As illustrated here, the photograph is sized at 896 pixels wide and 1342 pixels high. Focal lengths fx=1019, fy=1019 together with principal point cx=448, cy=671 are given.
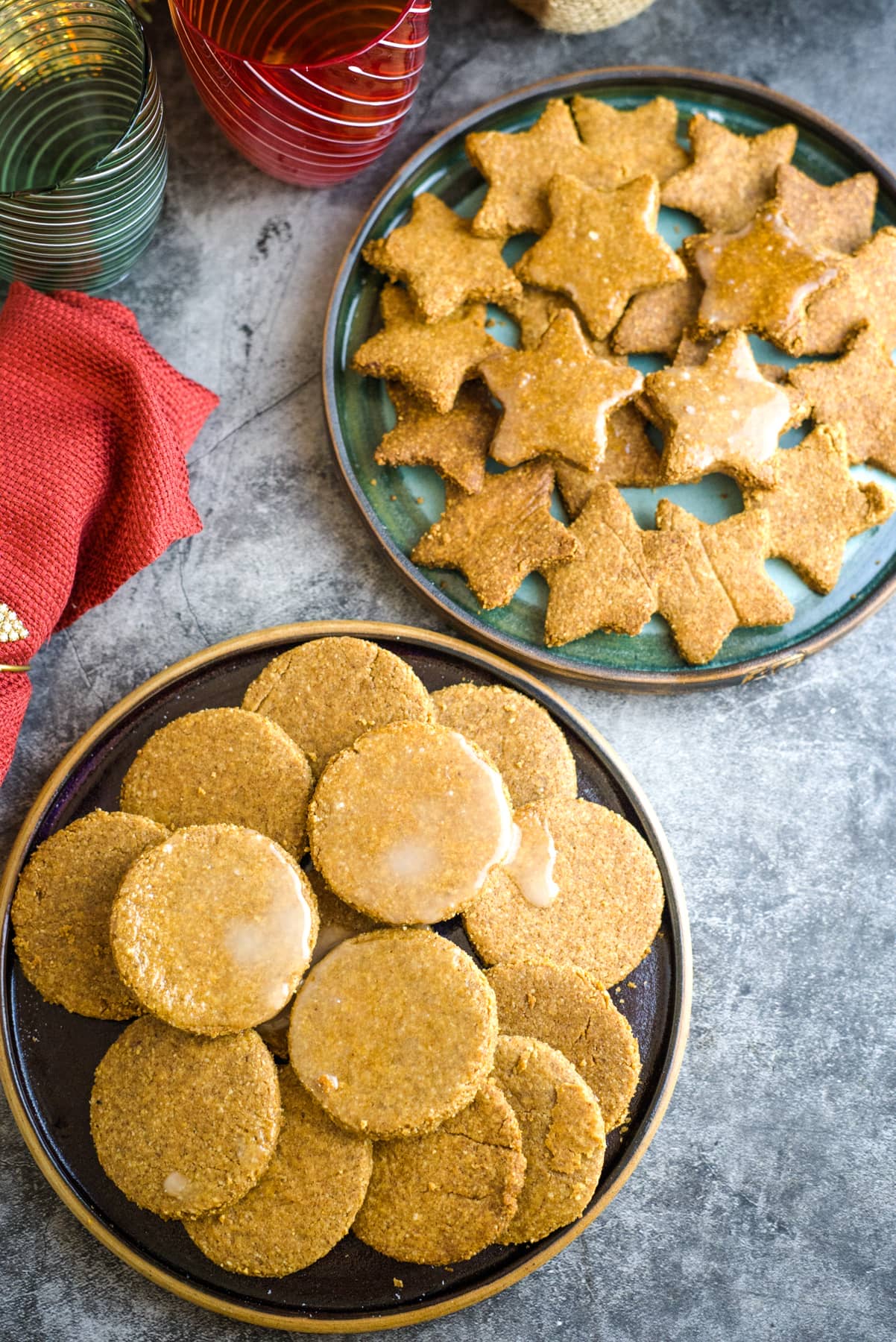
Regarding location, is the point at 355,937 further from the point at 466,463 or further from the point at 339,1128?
the point at 466,463

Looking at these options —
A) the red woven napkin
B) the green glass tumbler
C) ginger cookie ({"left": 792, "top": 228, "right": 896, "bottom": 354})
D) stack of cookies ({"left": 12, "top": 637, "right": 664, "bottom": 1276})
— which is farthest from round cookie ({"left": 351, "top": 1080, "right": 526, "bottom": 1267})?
the green glass tumbler

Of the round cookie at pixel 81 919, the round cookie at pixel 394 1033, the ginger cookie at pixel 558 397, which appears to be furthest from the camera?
the ginger cookie at pixel 558 397

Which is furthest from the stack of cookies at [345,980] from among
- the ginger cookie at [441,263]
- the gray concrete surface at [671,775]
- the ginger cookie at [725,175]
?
the ginger cookie at [725,175]

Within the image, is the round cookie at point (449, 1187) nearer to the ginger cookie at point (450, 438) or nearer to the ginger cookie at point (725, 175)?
the ginger cookie at point (450, 438)

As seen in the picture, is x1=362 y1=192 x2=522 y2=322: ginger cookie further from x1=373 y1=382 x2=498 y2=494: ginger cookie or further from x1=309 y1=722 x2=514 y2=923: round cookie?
x1=309 y1=722 x2=514 y2=923: round cookie

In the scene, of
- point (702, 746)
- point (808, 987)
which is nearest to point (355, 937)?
point (702, 746)
